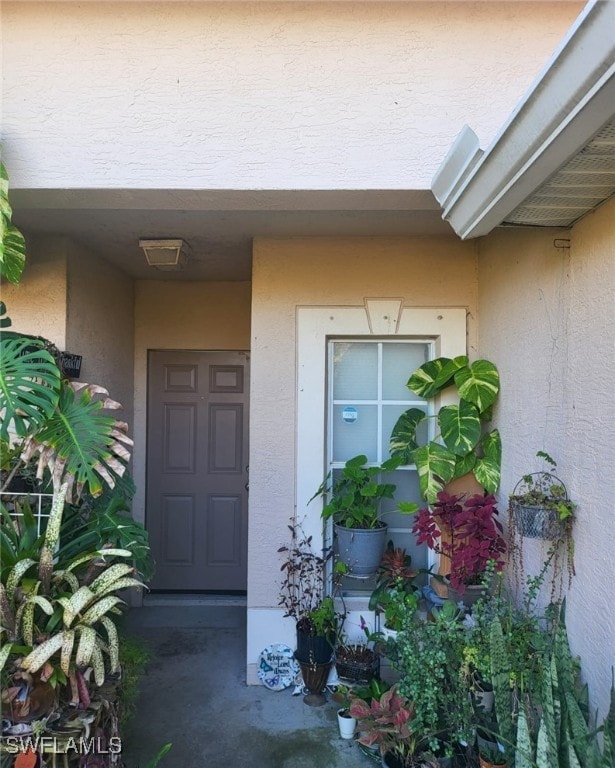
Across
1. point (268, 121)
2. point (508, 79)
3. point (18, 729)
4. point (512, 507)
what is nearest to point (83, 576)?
point (18, 729)

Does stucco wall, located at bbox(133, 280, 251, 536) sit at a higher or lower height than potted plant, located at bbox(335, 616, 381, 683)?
higher

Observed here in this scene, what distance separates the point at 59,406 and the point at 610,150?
2314 millimetres

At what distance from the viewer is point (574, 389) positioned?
2.00 meters

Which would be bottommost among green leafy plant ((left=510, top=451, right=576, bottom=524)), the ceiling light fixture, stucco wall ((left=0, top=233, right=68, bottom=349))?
green leafy plant ((left=510, top=451, right=576, bottom=524))

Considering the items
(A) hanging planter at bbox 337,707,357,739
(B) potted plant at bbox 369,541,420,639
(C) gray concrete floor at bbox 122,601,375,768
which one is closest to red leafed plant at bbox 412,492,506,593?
(B) potted plant at bbox 369,541,420,639

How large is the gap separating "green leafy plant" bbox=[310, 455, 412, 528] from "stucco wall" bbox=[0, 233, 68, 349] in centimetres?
194

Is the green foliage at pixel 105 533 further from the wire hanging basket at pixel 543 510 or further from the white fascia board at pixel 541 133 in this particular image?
the white fascia board at pixel 541 133

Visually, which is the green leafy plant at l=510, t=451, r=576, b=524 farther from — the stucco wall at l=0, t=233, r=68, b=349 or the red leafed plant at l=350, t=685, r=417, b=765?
the stucco wall at l=0, t=233, r=68, b=349

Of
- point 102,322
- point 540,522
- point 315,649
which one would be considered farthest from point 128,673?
point 102,322

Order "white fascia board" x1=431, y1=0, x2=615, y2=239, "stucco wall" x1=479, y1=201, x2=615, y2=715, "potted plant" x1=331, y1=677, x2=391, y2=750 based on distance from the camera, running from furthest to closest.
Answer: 1. "potted plant" x1=331, y1=677, x2=391, y2=750
2. "stucco wall" x1=479, y1=201, x2=615, y2=715
3. "white fascia board" x1=431, y1=0, x2=615, y2=239

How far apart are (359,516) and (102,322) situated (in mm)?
2335

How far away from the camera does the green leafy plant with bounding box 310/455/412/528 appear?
2803 millimetres

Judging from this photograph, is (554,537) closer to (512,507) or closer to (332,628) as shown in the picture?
(512,507)

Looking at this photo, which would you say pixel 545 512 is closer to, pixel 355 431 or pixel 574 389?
pixel 574 389
